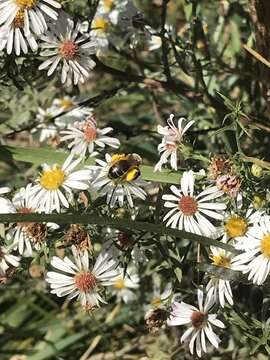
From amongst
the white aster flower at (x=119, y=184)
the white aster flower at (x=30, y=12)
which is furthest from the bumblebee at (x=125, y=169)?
the white aster flower at (x=30, y=12)

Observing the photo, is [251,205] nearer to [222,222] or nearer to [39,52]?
[222,222]

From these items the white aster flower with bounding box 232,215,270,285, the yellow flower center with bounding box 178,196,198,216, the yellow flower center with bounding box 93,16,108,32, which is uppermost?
the yellow flower center with bounding box 93,16,108,32

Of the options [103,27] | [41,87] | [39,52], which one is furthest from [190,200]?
[41,87]

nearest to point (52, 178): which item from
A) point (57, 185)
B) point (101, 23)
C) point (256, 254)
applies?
point (57, 185)

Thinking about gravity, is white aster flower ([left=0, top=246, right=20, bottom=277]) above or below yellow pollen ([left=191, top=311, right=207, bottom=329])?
above

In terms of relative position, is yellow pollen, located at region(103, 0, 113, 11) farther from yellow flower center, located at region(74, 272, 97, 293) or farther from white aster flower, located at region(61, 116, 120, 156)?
yellow flower center, located at region(74, 272, 97, 293)

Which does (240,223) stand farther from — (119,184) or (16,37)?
(16,37)

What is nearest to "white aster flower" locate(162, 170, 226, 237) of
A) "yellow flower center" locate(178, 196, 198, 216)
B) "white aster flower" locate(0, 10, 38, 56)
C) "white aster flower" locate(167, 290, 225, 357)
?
"yellow flower center" locate(178, 196, 198, 216)
